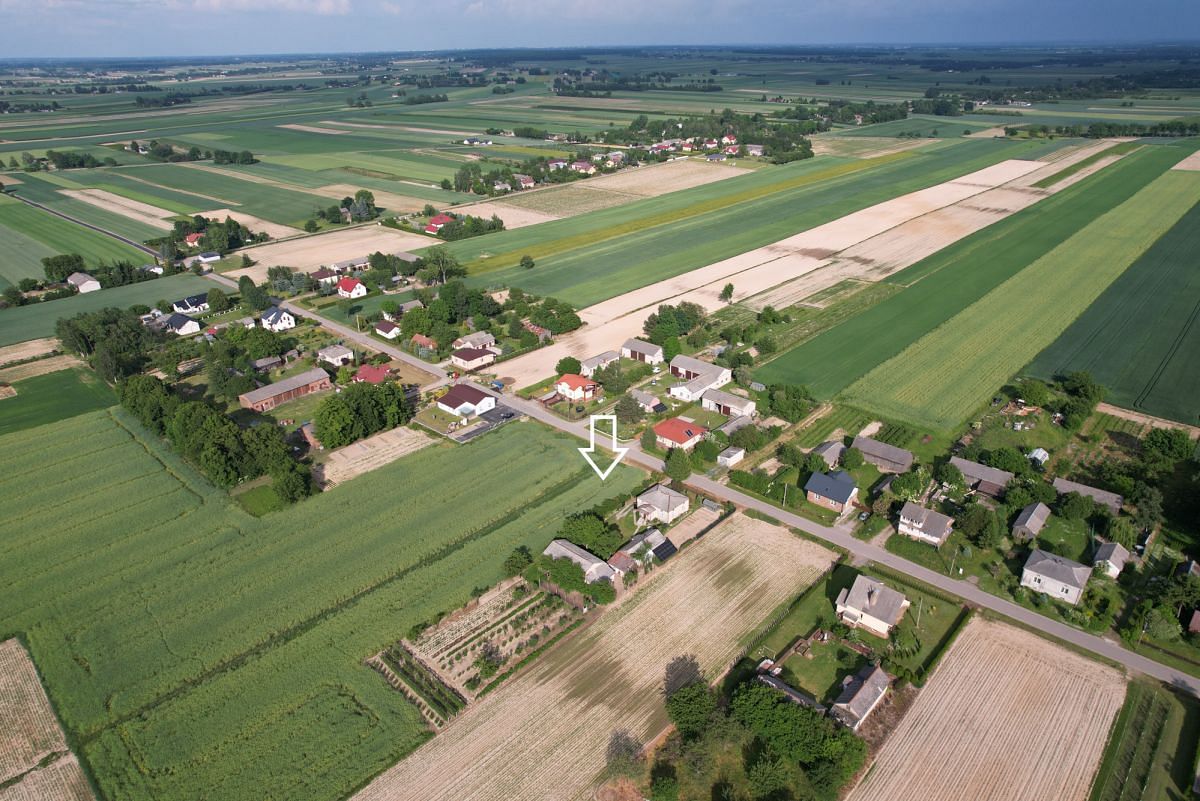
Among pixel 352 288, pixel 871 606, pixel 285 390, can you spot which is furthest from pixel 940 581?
pixel 352 288

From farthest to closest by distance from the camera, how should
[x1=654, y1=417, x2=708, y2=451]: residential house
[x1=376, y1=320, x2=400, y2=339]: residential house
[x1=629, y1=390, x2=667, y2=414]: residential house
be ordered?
1. [x1=376, y1=320, x2=400, y2=339]: residential house
2. [x1=629, y1=390, x2=667, y2=414]: residential house
3. [x1=654, y1=417, x2=708, y2=451]: residential house

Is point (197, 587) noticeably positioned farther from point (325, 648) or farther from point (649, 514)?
point (649, 514)

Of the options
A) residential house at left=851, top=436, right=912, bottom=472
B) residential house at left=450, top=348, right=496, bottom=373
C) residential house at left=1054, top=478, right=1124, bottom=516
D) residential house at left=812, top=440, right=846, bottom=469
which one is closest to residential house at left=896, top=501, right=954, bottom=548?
residential house at left=851, top=436, right=912, bottom=472

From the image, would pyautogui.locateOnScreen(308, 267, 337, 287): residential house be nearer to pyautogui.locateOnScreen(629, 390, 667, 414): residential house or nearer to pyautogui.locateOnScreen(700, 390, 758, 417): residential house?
pyautogui.locateOnScreen(629, 390, 667, 414): residential house

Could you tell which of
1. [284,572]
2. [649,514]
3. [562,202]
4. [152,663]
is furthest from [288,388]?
[562,202]

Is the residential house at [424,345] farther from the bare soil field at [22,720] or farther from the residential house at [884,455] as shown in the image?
the residential house at [884,455]

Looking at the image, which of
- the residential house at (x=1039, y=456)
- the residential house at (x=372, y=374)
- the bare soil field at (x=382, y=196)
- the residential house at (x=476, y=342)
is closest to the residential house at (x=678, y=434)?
the residential house at (x=476, y=342)
